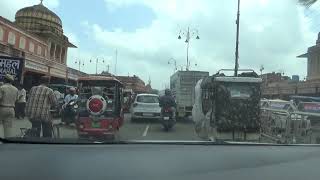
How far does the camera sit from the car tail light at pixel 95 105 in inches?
404

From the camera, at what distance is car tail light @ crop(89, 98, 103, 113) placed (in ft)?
33.6

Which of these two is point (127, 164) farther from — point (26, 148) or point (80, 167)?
point (26, 148)

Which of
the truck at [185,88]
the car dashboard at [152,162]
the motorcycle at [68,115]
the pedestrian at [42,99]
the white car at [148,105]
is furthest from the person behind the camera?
the truck at [185,88]

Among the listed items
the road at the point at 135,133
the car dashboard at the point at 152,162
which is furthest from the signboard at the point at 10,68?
the car dashboard at the point at 152,162

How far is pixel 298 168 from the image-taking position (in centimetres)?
304

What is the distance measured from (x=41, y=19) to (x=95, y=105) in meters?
5.85

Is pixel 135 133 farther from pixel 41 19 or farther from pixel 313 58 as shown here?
pixel 313 58

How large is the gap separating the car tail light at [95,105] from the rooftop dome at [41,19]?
484 centimetres

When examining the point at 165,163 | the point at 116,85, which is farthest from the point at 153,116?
the point at 165,163

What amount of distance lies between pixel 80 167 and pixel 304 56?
7.38 feet

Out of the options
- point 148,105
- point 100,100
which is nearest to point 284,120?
point 100,100

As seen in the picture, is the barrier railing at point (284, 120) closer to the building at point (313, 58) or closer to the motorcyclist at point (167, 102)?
the motorcyclist at point (167, 102)

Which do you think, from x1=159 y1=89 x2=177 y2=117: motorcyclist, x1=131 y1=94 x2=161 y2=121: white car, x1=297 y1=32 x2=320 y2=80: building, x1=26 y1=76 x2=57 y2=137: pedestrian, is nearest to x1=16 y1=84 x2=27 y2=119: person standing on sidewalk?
x1=26 y1=76 x2=57 y2=137: pedestrian

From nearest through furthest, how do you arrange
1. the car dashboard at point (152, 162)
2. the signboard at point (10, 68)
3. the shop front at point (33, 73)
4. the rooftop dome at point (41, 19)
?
the car dashboard at point (152, 162) < the rooftop dome at point (41, 19) < the shop front at point (33, 73) < the signboard at point (10, 68)
